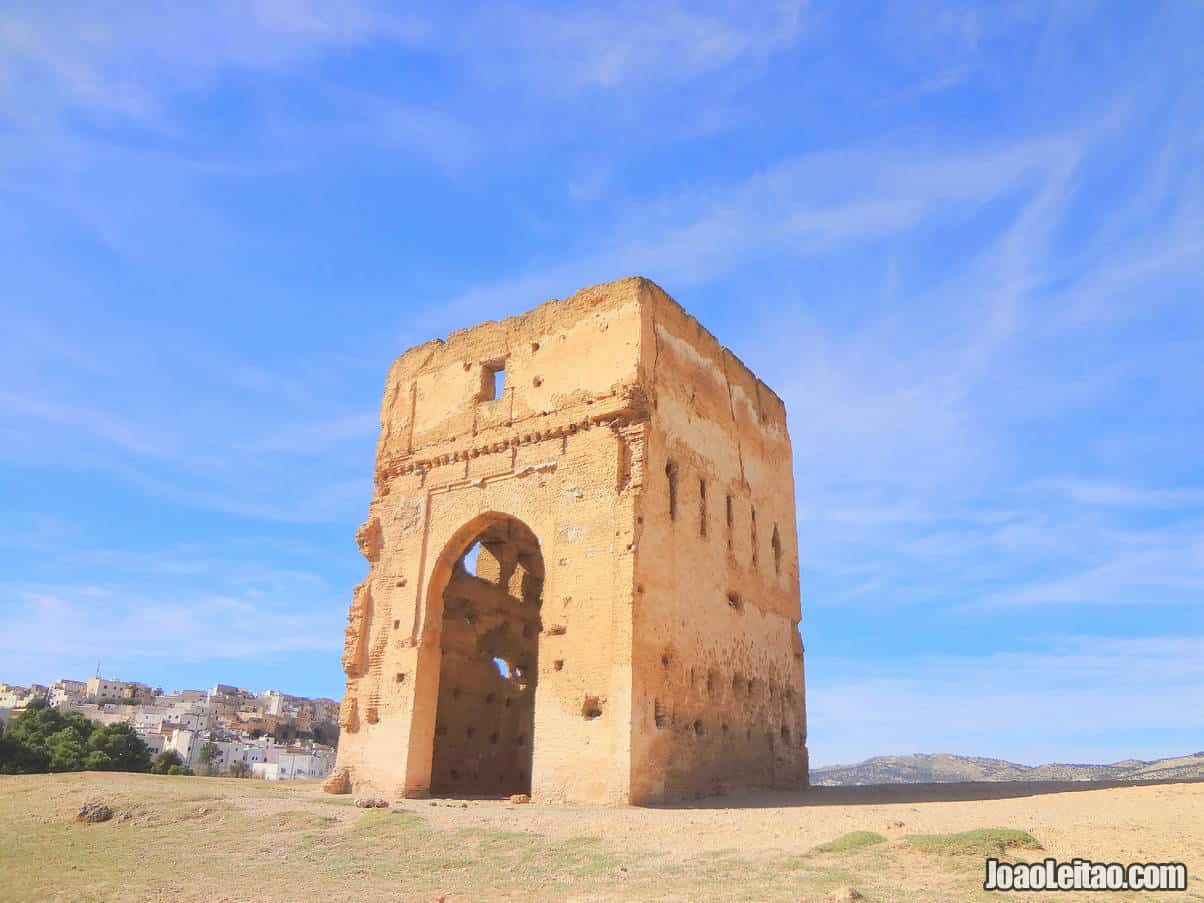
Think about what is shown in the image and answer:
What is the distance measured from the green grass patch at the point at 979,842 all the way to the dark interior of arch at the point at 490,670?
10.5 meters

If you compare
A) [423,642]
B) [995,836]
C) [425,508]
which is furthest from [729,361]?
[995,836]

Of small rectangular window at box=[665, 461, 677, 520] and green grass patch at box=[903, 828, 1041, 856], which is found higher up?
small rectangular window at box=[665, 461, 677, 520]

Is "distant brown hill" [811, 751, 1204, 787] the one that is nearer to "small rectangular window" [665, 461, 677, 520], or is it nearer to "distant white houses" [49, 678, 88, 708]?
"small rectangular window" [665, 461, 677, 520]

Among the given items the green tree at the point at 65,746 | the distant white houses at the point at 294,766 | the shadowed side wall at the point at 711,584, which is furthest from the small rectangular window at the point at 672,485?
the distant white houses at the point at 294,766

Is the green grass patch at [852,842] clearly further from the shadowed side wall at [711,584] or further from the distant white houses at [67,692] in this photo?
the distant white houses at [67,692]

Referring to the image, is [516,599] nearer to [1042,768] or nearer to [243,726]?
[1042,768]

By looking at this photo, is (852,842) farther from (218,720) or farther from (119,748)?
(218,720)

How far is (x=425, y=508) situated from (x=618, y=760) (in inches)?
227

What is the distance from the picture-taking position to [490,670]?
1780 centimetres

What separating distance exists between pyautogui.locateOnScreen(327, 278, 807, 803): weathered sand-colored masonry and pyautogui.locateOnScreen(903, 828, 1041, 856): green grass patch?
477cm

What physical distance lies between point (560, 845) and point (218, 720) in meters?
77.3

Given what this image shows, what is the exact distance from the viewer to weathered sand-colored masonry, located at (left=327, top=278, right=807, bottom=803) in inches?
486

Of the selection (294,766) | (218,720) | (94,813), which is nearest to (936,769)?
(294,766)

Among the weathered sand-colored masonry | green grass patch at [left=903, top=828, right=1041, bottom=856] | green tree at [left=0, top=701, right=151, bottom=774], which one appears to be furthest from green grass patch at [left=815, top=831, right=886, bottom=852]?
green tree at [left=0, top=701, right=151, bottom=774]
